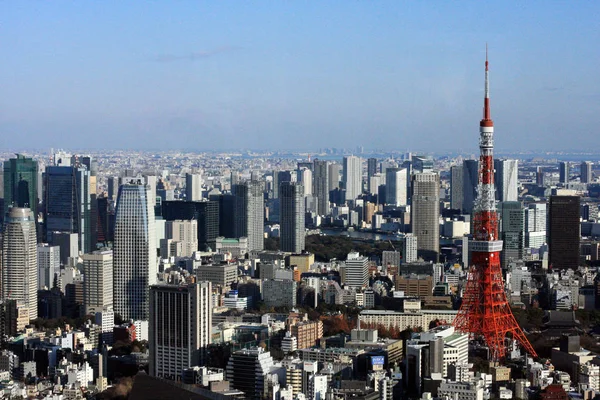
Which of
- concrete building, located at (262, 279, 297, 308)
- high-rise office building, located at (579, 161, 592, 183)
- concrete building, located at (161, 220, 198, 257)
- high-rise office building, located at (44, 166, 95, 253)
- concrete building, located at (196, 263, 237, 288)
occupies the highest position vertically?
high-rise office building, located at (579, 161, 592, 183)

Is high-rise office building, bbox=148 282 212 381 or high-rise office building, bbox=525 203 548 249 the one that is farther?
high-rise office building, bbox=525 203 548 249

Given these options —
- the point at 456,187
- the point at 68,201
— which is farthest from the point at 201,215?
the point at 456,187

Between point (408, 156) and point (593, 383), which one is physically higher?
point (408, 156)

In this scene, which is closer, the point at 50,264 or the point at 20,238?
the point at 20,238

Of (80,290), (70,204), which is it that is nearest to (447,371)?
(80,290)

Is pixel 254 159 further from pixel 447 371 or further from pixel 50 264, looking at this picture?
pixel 447 371

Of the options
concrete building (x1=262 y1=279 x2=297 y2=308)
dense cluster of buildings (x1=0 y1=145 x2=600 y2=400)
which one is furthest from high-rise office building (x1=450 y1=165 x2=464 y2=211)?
concrete building (x1=262 y1=279 x2=297 y2=308)

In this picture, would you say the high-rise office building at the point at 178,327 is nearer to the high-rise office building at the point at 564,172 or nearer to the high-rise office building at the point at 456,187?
the high-rise office building at the point at 456,187

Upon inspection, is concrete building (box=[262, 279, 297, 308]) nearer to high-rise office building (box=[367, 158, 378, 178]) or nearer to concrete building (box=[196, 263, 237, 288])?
concrete building (box=[196, 263, 237, 288])
